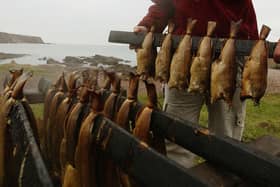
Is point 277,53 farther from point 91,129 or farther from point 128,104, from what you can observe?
point 91,129

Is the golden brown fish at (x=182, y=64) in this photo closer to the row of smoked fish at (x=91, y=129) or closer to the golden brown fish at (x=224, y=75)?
the golden brown fish at (x=224, y=75)

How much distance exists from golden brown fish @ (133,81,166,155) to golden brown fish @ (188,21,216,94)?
0.78 meters

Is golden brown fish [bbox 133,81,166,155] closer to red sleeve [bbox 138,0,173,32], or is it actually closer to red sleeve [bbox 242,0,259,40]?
red sleeve [bbox 242,0,259,40]

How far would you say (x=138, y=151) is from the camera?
1896 mm

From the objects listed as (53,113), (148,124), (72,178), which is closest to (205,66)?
(148,124)

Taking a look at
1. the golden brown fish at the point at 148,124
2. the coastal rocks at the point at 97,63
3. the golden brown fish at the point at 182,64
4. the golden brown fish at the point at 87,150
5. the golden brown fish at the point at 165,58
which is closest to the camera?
the golden brown fish at the point at 87,150

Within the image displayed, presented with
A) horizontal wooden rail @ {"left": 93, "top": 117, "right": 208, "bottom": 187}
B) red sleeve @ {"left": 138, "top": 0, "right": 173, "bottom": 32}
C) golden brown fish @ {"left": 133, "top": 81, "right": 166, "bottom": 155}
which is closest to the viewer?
horizontal wooden rail @ {"left": 93, "top": 117, "right": 208, "bottom": 187}

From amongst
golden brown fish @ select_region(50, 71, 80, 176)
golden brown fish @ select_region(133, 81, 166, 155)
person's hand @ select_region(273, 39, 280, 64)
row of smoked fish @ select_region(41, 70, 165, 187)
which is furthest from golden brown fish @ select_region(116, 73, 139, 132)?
person's hand @ select_region(273, 39, 280, 64)

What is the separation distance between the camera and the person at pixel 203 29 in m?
3.54

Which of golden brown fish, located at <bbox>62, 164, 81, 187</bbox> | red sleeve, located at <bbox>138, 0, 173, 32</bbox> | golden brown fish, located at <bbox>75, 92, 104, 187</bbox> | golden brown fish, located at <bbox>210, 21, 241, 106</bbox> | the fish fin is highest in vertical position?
red sleeve, located at <bbox>138, 0, 173, 32</bbox>

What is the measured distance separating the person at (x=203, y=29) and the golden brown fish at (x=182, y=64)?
46 cm

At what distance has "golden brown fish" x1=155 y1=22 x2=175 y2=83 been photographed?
3.47 meters

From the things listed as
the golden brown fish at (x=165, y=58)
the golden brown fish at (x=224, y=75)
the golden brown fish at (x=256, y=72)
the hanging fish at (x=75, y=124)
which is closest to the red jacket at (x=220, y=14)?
the golden brown fish at (x=165, y=58)

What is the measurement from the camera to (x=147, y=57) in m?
3.73
